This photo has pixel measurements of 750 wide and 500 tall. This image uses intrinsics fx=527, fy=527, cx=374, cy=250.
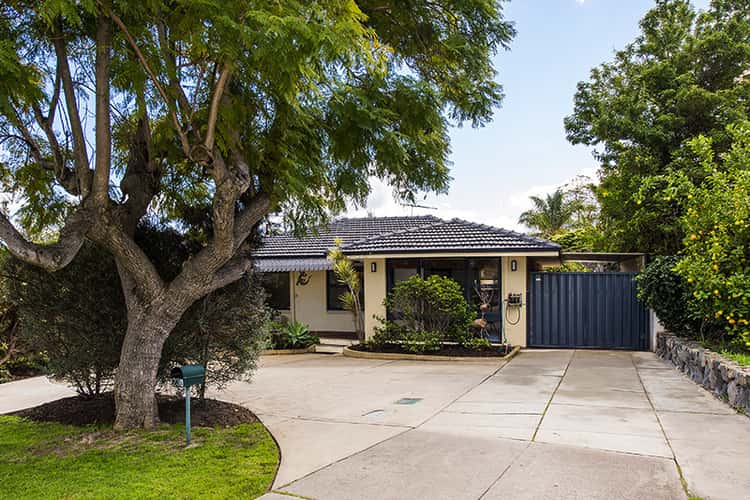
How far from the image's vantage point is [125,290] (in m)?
7.04

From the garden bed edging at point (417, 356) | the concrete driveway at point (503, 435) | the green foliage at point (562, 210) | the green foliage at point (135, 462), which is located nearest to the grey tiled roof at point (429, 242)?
the garden bed edging at point (417, 356)

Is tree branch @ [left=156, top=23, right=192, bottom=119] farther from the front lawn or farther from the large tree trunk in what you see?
the front lawn

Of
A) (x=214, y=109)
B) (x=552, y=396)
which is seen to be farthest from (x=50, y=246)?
(x=552, y=396)

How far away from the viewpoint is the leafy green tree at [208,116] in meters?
5.43

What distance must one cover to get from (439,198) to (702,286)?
17.1 ft

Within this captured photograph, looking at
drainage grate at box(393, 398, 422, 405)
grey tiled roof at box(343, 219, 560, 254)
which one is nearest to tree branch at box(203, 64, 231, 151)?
drainage grate at box(393, 398, 422, 405)

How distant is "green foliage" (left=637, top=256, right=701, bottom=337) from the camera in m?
11.9

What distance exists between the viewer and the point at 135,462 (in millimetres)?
5629

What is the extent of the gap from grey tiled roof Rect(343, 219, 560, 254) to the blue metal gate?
48.9 inches

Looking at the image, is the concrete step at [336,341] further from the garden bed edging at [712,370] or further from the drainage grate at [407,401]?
the garden bed edging at [712,370]

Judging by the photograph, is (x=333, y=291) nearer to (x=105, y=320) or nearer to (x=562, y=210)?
(x=105, y=320)

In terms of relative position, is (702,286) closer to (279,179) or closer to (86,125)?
(279,179)

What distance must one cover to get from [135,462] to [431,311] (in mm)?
9339

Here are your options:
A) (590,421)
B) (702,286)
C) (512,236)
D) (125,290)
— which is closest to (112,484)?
(125,290)
